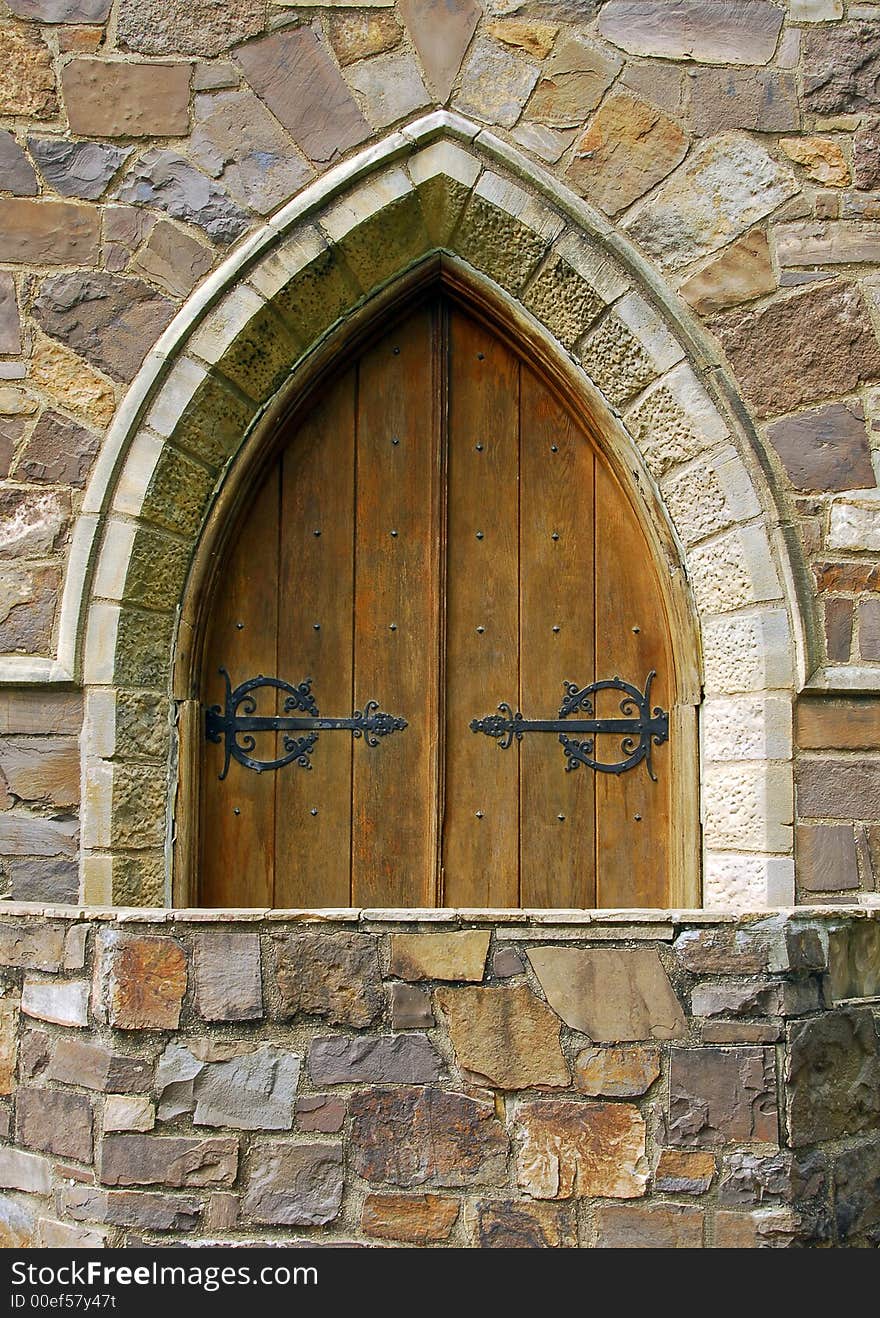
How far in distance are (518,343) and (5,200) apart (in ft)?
4.89

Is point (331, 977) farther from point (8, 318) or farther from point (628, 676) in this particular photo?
point (8, 318)

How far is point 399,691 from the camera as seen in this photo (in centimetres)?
360

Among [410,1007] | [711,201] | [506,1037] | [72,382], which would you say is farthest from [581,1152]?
[711,201]

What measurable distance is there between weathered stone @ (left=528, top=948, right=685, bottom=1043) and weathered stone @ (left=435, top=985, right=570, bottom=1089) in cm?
5

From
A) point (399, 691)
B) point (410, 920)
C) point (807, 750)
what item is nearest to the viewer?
point (410, 920)

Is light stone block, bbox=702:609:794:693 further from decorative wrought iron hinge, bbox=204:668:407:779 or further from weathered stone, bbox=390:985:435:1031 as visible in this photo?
weathered stone, bbox=390:985:435:1031

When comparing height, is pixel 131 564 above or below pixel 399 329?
below

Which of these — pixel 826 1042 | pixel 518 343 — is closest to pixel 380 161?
Answer: pixel 518 343

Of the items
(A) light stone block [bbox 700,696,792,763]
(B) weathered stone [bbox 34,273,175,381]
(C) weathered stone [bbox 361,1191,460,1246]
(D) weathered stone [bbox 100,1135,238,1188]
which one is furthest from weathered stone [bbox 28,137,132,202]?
(C) weathered stone [bbox 361,1191,460,1246]

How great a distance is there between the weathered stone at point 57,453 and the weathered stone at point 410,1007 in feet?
5.35

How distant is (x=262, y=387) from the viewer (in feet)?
11.5

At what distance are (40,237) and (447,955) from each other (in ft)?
7.29
